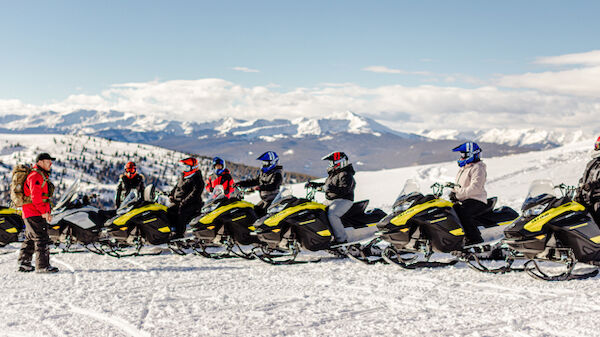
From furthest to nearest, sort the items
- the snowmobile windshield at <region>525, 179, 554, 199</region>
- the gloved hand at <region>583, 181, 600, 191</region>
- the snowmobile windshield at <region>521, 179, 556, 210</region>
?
the snowmobile windshield at <region>525, 179, 554, 199</region> → the snowmobile windshield at <region>521, 179, 556, 210</region> → the gloved hand at <region>583, 181, 600, 191</region>

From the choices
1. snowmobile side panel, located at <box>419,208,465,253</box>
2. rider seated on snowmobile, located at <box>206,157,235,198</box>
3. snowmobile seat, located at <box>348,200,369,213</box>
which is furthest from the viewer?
rider seated on snowmobile, located at <box>206,157,235,198</box>

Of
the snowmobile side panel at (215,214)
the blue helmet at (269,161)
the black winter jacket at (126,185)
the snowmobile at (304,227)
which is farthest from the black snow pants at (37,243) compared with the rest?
the black winter jacket at (126,185)

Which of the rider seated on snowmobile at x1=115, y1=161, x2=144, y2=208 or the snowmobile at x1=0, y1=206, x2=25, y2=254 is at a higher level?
the rider seated on snowmobile at x1=115, y1=161, x2=144, y2=208

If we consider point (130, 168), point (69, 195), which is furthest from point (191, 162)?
point (130, 168)

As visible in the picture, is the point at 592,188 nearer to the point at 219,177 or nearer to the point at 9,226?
the point at 219,177

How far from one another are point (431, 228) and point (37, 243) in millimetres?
5881

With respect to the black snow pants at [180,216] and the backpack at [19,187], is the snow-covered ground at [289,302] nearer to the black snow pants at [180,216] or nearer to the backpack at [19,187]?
the backpack at [19,187]

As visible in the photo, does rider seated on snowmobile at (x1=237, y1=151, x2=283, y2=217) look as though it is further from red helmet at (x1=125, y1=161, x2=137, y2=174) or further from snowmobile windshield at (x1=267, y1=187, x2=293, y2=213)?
red helmet at (x1=125, y1=161, x2=137, y2=174)

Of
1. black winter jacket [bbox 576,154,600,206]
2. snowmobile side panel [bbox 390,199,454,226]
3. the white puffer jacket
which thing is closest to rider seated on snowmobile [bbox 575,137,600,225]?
black winter jacket [bbox 576,154,600,206]

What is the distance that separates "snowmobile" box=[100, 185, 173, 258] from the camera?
851cm

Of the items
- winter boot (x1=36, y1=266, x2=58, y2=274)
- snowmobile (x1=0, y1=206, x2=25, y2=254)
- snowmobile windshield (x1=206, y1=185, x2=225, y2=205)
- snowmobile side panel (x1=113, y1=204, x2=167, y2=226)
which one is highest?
snowmobile windshield (x1=206, y1=185, x2=225, y2=205)

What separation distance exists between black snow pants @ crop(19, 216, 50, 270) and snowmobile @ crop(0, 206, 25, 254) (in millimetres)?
2574

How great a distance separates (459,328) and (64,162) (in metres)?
213

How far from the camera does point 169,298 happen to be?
5.43 meters
